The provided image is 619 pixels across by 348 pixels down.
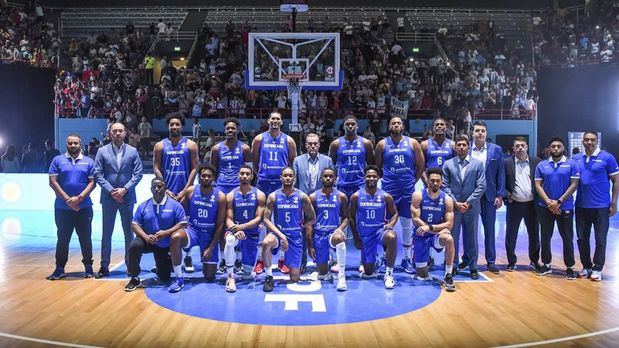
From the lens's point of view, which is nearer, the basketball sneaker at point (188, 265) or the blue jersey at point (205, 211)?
the blue jersey at point (205, 211)

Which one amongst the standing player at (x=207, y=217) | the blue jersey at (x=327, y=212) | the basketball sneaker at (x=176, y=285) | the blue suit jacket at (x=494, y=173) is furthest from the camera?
the blue suit jacket at (x=494, y=173)

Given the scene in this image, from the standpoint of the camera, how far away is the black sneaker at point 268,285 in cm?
696

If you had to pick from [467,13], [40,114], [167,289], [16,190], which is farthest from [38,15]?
[167,289]

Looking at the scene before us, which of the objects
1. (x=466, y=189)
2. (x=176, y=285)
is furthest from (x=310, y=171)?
(x=176, y=285)

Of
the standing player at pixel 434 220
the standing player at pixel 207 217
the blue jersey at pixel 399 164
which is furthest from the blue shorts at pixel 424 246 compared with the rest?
the standing player at pixel 207 217

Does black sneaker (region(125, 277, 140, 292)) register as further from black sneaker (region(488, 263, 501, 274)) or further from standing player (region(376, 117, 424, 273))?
black sneaker (region(488, 263, 501, 274))

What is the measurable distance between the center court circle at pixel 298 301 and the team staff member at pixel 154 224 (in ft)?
1.29

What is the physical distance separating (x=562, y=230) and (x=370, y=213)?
101 inches

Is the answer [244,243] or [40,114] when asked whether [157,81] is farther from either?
[244,243]

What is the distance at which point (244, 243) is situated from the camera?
7426 mm

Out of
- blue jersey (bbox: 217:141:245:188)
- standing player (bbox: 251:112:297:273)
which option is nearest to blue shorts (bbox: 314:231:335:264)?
standing player (bbox: 251:112:297:273)

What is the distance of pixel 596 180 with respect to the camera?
7453 mm

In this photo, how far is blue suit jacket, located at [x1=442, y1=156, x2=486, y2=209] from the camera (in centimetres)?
756

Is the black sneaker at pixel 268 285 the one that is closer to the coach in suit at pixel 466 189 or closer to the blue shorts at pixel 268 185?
the blue shorts at pixel 268 185
